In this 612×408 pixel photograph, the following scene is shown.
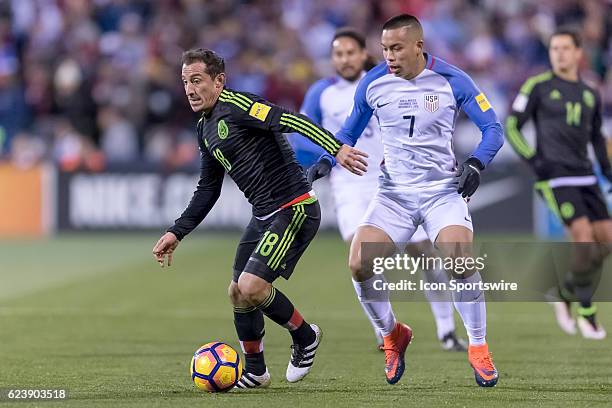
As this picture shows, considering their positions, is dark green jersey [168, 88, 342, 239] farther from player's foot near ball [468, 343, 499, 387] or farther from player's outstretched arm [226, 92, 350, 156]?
player's foot near ball [468, 343, 499, 387]

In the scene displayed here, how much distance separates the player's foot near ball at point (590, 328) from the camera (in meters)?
10.7

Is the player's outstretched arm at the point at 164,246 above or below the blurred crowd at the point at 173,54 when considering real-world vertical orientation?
above

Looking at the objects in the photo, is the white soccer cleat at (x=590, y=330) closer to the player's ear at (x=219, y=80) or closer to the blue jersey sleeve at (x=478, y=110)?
the blue jersey sleeve at (x=478, y=110)

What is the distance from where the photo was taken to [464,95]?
26.8 ft

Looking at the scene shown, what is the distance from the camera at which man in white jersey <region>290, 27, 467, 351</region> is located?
10.5 m

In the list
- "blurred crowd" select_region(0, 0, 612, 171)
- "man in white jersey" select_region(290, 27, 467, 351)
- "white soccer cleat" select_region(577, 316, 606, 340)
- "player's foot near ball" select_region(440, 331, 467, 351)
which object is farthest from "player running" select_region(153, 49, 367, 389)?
"blurred crowd" select_region(0, 0, 612, 171)

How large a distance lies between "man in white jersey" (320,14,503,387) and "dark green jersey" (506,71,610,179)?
9.60 feet

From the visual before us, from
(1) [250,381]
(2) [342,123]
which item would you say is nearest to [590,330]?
(2) [342,123]

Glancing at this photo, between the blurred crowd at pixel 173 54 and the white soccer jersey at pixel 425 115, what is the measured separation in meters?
11.9

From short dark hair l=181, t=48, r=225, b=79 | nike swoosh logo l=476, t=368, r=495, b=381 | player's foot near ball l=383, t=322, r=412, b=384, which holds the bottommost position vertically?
player's foot near ball l=383, t=322, r=412, b=384

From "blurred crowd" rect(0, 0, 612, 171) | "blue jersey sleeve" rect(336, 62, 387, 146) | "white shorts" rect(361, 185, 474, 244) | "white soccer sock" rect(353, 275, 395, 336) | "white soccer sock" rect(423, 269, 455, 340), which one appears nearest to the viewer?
"white shorts" rect(361, 185, 474, 244)

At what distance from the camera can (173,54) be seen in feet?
73.8

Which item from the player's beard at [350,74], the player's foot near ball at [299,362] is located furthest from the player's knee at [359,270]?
the player's beard at [350,74]

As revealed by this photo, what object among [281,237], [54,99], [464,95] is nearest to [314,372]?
[281,237]
